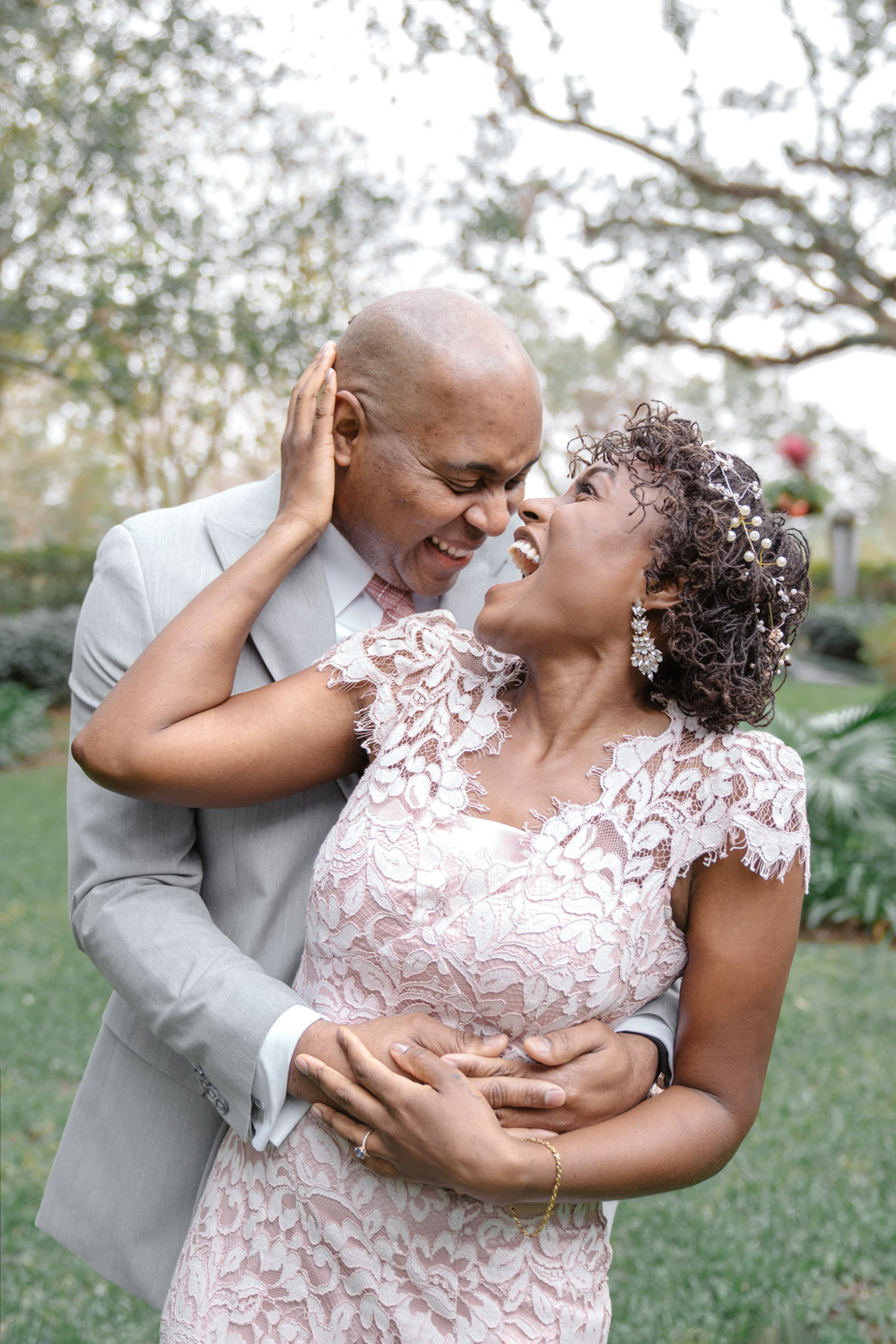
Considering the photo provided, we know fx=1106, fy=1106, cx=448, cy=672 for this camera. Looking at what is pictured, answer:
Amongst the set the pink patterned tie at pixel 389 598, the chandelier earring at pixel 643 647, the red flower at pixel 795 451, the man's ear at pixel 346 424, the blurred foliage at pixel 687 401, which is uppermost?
the man's ear at pixel 346 424

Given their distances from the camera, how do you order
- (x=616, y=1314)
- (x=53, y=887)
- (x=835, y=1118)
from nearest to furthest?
(x=616, y=1314), (x=835, y=1118), (x=53, y=887)

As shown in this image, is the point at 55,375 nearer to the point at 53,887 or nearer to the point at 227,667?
the point at 53,887

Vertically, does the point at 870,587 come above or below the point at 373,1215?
below

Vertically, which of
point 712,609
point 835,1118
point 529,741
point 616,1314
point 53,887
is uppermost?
point 712,609

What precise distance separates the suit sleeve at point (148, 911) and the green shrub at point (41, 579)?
18.7 metres

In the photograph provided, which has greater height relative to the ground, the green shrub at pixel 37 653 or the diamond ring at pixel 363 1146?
the diamond ring at pixel 363 1146

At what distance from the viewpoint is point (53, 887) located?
365 inches

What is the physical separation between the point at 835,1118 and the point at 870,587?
2124 centimetres

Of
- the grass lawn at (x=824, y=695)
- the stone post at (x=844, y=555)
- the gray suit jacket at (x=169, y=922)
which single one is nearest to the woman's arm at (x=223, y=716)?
the gray suit jacket at (x=169, y=922)

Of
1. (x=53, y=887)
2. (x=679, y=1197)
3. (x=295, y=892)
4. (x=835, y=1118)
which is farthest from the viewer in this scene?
(x=53, y=887)

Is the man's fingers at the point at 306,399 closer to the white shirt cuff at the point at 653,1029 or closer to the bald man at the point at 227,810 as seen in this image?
the bald man at the point at 227,810

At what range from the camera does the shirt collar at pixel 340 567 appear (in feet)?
8.29

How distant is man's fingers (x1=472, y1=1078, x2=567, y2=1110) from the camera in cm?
184

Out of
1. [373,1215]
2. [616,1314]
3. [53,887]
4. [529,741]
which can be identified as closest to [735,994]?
[529,741]
